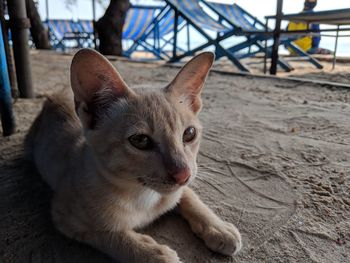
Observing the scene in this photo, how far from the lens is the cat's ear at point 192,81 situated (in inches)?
53.9

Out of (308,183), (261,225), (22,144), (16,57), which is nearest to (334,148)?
(308,183)

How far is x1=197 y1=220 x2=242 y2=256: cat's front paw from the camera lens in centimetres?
120

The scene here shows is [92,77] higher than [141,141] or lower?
higher

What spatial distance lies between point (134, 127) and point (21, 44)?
2.46m

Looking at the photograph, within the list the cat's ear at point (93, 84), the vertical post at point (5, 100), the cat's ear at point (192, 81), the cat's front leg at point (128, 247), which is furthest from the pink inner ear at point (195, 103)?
the vertical post at point (5, 100)

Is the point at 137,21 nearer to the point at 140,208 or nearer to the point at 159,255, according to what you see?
the point at 140,208

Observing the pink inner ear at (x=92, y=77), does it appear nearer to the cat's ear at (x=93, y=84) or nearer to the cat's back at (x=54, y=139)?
the cat's ear at (x=93, y=84)

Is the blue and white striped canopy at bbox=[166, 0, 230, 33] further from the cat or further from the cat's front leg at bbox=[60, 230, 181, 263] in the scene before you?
the cat's front leg at bbox=[60, 230, 181, 263]

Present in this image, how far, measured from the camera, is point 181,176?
3.58 ft

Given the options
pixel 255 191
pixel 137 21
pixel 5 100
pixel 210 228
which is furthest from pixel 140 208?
pixel 137 21

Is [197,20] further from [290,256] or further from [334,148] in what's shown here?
[290,256]

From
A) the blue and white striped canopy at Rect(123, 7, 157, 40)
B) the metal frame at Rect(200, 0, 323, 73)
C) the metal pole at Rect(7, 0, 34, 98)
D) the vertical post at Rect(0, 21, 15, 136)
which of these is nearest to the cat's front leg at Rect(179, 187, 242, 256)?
the vertical post at Rect(0, 21, 15, 136)

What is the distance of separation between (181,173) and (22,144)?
1.56m

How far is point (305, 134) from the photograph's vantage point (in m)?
2.47
